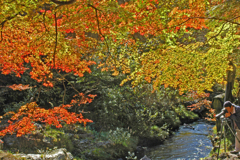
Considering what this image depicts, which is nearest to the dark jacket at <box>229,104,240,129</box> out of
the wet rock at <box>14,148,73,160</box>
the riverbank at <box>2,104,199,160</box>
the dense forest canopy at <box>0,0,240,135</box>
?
the dense forest canopy at <box>0,0,240,135</box>

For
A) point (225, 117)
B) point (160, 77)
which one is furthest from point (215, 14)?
point (225, 117)

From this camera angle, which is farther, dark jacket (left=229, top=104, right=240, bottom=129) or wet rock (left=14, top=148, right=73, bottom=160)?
wet rock (left=14, top=148, right=73, bottom=160)

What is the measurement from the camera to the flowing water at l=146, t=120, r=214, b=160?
9.43m

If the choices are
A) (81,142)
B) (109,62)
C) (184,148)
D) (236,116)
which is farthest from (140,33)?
(184,148)

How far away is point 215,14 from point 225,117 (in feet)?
10.2

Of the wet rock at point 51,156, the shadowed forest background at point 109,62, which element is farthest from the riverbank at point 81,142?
the wet rock at point 51,156

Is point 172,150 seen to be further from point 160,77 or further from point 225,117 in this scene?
point 160,77

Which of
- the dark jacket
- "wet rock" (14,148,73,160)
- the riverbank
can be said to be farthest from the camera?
the riverbank

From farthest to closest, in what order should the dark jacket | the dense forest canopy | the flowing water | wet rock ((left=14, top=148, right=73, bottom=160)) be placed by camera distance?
the flowing water < wet rock ((left=14, top=148, right=73, bottom=160)) < the dark jacket < the dense forest canopy

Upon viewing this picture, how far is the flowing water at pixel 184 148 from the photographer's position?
943cm

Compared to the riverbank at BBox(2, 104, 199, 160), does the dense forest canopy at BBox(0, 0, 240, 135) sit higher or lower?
higher

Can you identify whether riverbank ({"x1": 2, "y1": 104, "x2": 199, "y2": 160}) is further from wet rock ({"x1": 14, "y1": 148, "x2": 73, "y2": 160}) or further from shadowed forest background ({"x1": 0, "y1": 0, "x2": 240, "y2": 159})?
wet rock ({"x1": 14, "y1": 148, "x2": 73, "y2": 160})

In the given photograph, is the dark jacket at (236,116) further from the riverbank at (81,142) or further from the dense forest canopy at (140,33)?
the riverbank at (81,142)

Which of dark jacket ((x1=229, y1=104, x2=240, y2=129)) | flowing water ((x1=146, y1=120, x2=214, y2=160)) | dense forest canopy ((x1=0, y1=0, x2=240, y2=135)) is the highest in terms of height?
dense forest canopy ((x1=0, y1=0, x2=240, y2=135))
